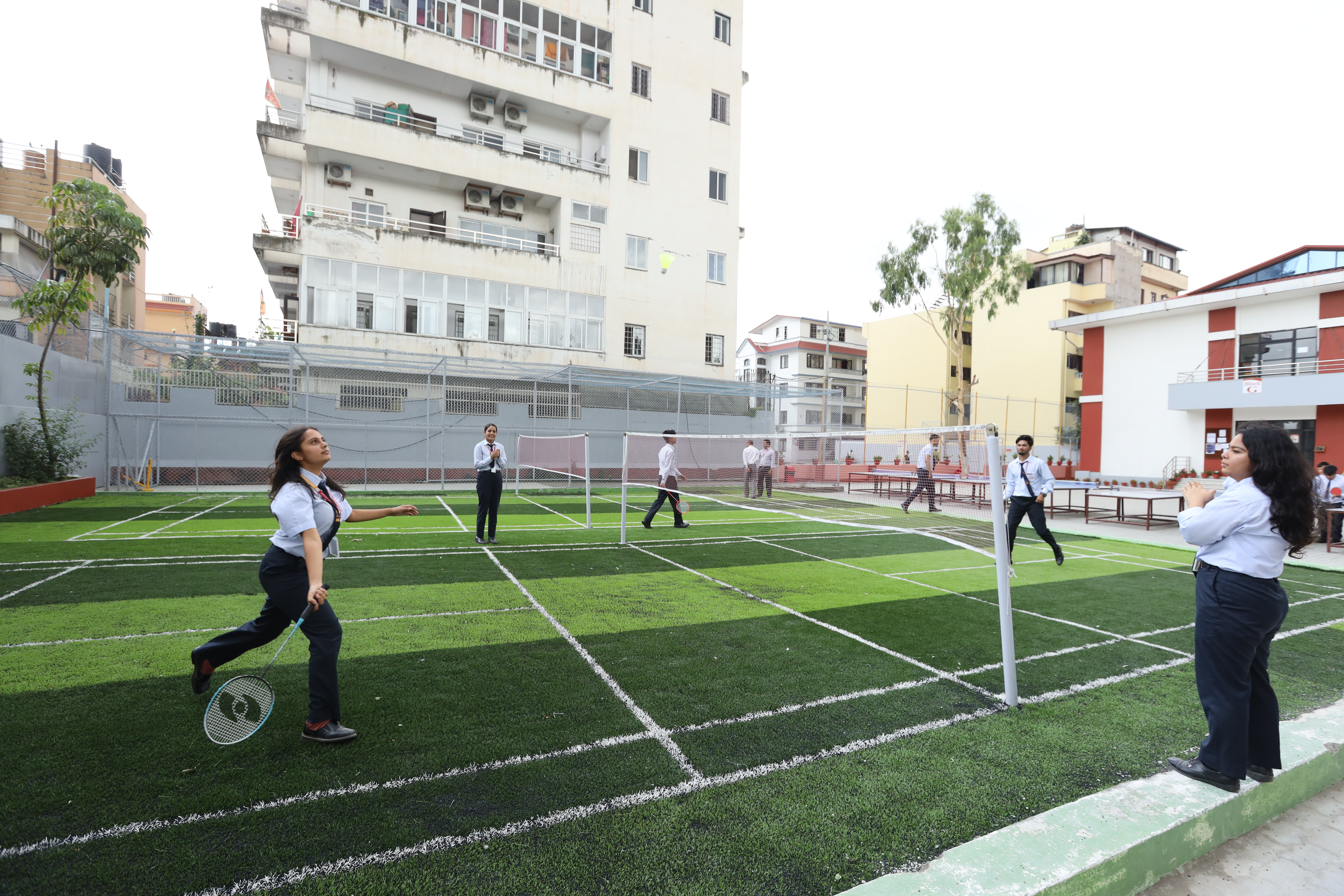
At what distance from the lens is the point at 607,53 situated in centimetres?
3014

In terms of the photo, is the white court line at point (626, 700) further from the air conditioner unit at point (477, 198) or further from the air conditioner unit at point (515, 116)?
the air conditioner unit at point (515, 116)

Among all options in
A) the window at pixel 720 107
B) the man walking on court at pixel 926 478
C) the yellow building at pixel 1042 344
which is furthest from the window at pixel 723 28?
the man walking on court at pixel 926 478

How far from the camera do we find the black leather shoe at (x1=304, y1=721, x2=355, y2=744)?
4117 mm

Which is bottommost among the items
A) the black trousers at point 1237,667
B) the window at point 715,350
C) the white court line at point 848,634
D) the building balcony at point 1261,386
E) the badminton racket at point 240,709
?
the white court line at point 848,634

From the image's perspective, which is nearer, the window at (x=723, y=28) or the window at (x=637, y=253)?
the window at (x=637, y=253)

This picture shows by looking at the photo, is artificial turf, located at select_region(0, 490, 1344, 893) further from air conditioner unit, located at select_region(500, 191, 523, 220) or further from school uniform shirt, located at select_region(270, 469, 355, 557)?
air conditioner unit, located at select_region(500, 191, 523, 220)

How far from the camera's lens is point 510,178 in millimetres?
27672

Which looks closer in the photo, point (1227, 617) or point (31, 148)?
point (1227, 617)

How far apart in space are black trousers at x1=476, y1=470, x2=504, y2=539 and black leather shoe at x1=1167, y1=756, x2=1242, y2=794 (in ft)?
31.6

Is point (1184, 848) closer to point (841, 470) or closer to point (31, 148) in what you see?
point (841, 470)

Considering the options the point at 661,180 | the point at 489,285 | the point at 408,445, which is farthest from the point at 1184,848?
the point at 661,180

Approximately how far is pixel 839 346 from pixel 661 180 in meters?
36.8

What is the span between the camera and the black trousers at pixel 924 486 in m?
16.5

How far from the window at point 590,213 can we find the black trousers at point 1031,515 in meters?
23.6
